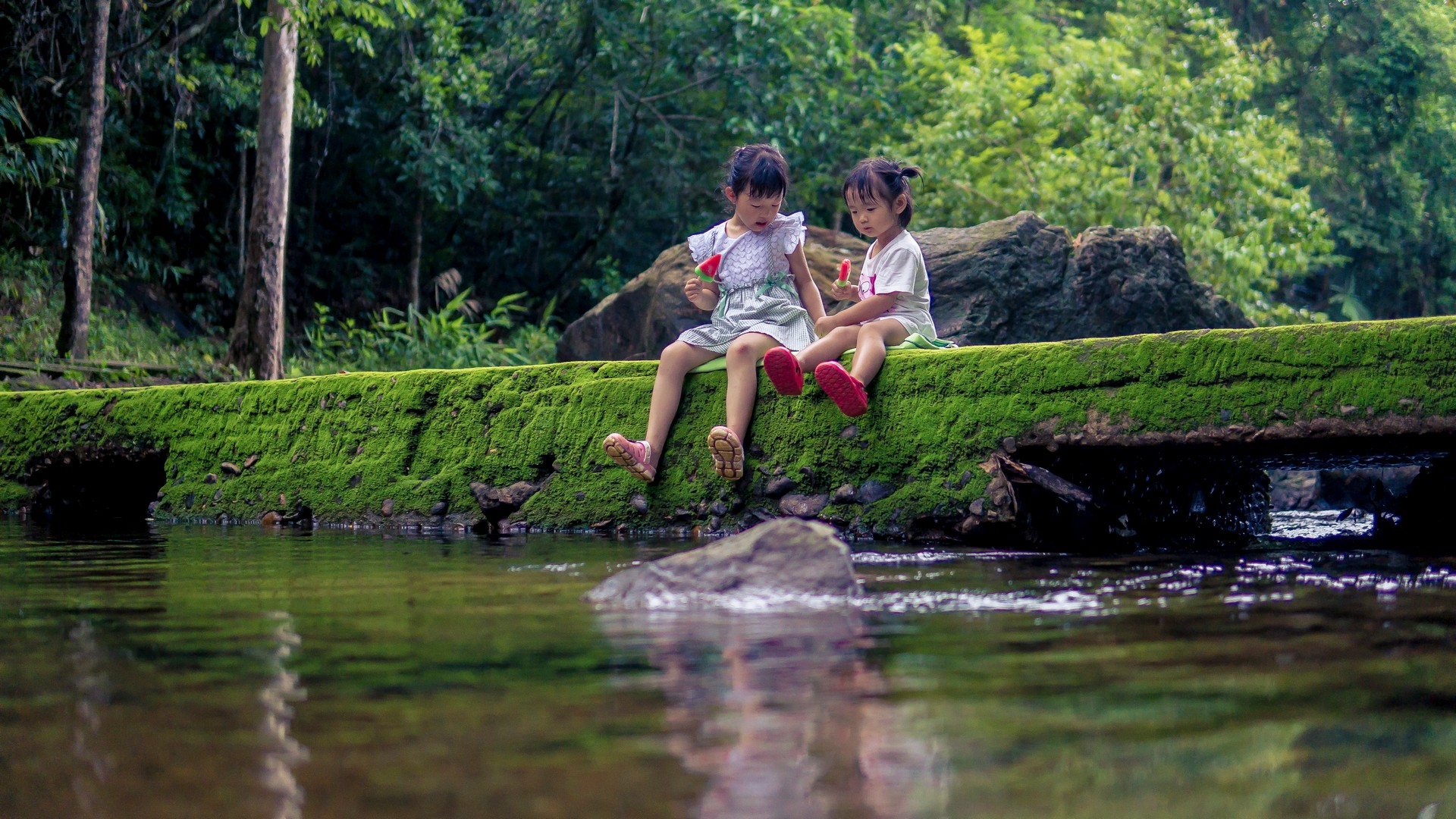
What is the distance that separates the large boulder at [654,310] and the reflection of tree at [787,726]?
7.82 metres

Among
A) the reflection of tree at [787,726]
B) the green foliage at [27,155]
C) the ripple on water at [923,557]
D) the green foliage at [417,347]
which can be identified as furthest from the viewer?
the green foliage at [417,347]

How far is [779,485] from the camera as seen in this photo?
525 centimetres

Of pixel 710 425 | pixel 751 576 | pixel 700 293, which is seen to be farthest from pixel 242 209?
pixel 751 576

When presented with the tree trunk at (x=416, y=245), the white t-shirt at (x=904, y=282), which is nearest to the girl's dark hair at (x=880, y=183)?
the white t-shirt at (x=904, y=282)

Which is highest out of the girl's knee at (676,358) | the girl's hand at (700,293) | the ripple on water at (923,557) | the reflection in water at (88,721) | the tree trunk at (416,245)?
the tree trunk at (416,245)

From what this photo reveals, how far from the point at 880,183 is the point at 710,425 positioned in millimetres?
1415

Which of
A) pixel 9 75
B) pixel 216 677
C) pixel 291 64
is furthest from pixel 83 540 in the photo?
pixel 9 75

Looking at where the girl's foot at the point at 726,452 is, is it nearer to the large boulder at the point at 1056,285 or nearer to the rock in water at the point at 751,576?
the rock in water at the point at 751,576

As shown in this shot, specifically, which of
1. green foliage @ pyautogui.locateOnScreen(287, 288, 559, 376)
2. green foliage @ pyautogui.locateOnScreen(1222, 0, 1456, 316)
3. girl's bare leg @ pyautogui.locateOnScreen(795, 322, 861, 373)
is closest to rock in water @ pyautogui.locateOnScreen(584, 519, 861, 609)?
girl's bare leg @ pyautogui.locateOnScreen(795, 322, 861, 373)

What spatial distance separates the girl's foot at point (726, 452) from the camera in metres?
4.99

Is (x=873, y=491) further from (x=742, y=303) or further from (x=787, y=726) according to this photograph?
(x=787, y=726)

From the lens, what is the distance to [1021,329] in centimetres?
959

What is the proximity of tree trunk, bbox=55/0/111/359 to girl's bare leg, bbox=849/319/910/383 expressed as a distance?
31.3ft

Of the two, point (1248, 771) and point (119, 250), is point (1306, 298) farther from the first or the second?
point (1248, 771)
